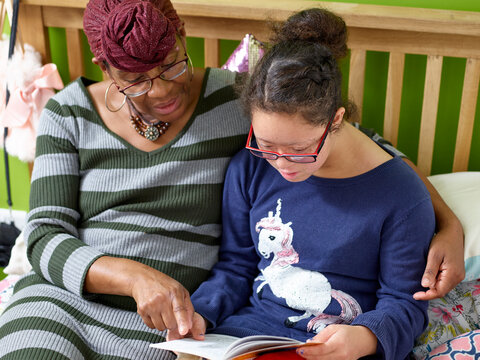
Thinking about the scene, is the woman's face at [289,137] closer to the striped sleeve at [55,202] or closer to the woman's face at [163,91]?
the woman's face at [163,91]

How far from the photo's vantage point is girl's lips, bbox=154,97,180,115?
1322 mm

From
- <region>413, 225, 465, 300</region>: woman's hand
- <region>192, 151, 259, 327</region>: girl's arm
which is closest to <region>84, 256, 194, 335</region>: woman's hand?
<region>192, 151, 259, 327</region>: girl's arm

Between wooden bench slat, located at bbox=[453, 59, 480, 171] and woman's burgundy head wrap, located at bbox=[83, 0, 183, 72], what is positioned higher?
woman's burgundy head wrap, located at bbox=[83, 0, 183, 72]

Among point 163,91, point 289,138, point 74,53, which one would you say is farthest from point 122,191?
point 74,53

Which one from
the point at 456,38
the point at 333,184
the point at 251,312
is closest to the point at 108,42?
the point at 333,184

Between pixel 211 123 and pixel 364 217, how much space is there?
1.48 feet

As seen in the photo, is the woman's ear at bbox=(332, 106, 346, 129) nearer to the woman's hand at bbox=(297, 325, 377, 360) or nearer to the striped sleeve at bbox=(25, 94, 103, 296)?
the woman's hand at bbox=(297, 325, 377, 360)

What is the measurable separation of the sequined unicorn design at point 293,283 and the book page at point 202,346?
0.63 ft

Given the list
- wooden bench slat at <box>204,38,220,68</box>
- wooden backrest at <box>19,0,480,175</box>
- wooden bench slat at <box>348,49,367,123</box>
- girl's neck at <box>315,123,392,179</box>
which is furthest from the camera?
wooden bench slat at <box>204,38,220,68</box>

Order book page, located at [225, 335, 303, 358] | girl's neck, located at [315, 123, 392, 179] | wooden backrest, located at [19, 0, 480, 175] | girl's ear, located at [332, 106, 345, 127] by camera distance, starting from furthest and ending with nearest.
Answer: wooden backrest, located at [19, 0, 480, 175] → girl's neck, located at [315, 123, 392, 179] → girl's ear, located at [332, 106, 345, 127] → book page, located at [225, 335, 303, 358]

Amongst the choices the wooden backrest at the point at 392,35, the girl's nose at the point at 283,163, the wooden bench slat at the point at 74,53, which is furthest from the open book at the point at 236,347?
→ the wooden bench slat at the point at 74,53

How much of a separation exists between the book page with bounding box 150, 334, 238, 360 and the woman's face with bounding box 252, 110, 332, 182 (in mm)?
355

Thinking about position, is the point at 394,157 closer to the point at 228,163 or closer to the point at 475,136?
the point at 228,163

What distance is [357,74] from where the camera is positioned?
1683mm
